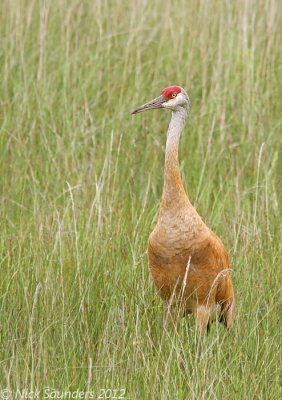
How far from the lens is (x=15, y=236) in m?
5.30

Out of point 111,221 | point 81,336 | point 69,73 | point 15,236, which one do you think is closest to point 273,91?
point 69,73

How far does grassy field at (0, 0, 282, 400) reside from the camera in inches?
164

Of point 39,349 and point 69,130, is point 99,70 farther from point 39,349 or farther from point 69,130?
point 39,349

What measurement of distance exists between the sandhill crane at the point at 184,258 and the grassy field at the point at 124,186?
0.11 metres

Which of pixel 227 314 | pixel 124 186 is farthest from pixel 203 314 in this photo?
pixel 124 186

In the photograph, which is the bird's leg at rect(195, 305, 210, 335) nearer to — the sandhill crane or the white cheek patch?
the sandhill crane

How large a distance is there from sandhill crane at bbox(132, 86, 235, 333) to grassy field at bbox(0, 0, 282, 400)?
4.3 inches

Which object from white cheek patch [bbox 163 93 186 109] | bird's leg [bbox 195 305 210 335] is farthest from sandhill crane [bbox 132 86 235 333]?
white cheek patch [bbox 163 93 186 109]

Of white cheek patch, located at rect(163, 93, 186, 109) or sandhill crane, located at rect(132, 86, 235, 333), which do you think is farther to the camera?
white cheek patch, located at rect(163, 93, 186, 109)

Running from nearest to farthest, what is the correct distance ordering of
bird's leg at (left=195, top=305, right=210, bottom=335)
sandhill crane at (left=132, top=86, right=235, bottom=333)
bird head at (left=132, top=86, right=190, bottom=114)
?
sandhill crane at (left=132, top=86, right=235, bottom=333)
bird's leg at (left=195, top=305, right=210, bottom=335)
bird head at (left=132, top=86, right=190, bottom=114)

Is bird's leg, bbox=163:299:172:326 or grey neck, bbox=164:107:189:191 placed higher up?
grey neck, bbox=164:107:189:191

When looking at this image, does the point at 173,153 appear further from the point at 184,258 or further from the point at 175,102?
the point at 184,258

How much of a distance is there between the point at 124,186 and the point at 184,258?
1.55 meters

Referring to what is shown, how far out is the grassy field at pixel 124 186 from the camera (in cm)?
416
